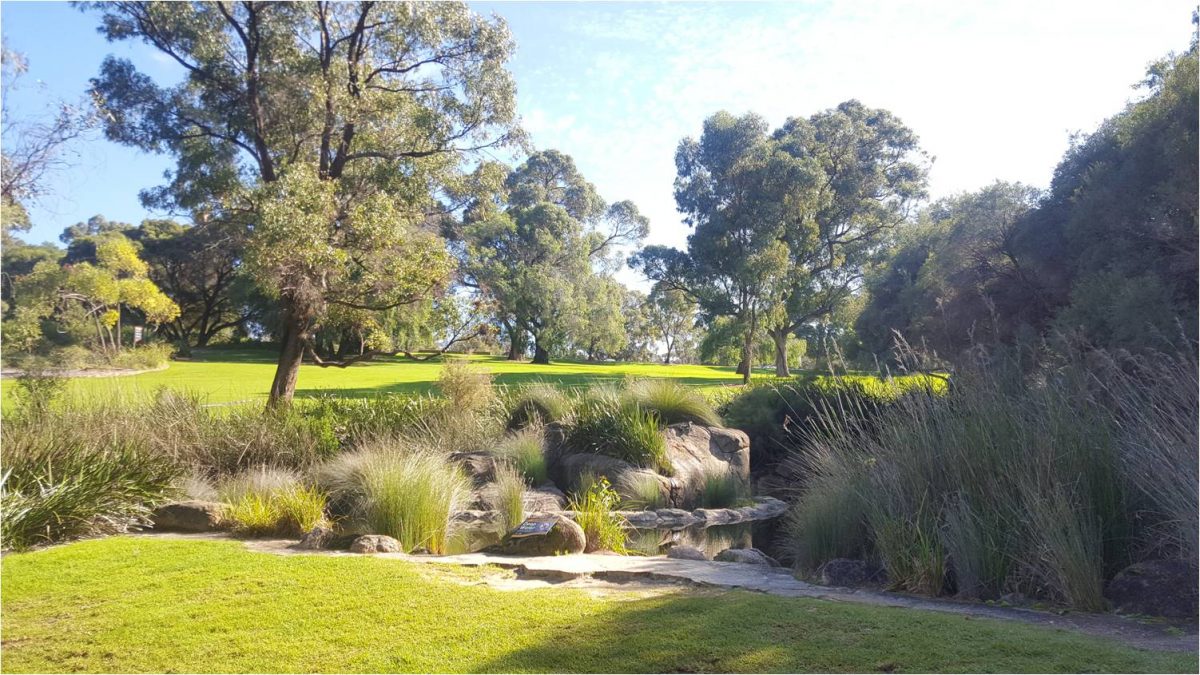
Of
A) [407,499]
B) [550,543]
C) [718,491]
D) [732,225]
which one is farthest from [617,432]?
[732,225]

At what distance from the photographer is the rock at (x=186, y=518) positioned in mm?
8297

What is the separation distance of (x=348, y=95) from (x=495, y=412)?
6386 mm

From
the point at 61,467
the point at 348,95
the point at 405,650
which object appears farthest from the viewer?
the point at 348,95

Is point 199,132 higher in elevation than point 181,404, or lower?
higher

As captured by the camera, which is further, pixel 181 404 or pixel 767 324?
pixel 767 324

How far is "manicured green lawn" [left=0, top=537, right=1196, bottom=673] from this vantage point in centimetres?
374

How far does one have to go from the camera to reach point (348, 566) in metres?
5.77

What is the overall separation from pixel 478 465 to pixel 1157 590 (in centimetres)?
879

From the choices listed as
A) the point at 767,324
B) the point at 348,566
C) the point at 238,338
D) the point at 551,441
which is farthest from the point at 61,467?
the point at 238,338

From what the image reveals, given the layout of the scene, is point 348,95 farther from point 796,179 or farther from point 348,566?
point 796,179

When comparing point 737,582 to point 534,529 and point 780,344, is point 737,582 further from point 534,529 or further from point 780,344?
point 780,344

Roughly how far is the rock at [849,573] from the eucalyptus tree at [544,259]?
29.5 m

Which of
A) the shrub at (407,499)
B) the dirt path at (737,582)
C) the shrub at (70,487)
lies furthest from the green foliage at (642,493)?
the shrub at (70,487)

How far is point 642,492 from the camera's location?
39.2 ft
